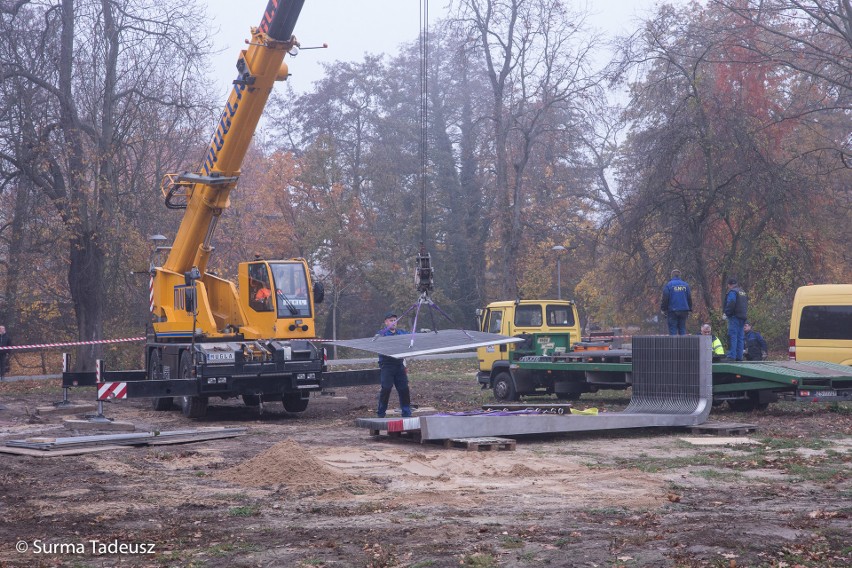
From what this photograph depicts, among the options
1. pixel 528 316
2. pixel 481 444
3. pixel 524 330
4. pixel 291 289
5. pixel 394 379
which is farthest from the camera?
pixel 528 316

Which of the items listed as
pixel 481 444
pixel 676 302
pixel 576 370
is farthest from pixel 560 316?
pixel 481 444

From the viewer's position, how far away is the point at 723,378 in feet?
53.6

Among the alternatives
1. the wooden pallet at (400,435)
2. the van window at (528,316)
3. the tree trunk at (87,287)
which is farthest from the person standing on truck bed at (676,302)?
the tree trunk at (87,287)

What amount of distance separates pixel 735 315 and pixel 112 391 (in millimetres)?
11808

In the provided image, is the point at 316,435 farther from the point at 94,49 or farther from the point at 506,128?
the point at 506,128

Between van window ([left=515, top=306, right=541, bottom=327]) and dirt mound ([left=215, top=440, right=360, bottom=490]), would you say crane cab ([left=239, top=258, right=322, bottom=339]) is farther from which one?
dirt mound ([left=215, top=440, right=360, bottom=490])

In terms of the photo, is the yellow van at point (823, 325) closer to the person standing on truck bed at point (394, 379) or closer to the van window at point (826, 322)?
the van window at point (826, 322)

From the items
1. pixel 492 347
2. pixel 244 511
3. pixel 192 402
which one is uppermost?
pixel 492 347

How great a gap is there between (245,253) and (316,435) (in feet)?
93.0

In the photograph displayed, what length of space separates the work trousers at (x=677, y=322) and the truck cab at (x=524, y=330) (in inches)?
112

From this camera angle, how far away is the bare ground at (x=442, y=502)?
22.5ft

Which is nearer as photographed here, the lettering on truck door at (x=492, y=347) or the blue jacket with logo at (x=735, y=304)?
the blue jacket with logo at (x=735, y=304)

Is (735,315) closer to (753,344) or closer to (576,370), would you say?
(576,370)

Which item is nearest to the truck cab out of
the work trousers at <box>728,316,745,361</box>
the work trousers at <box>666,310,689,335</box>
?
the work trousers at <box>666,310,689,335</box>
